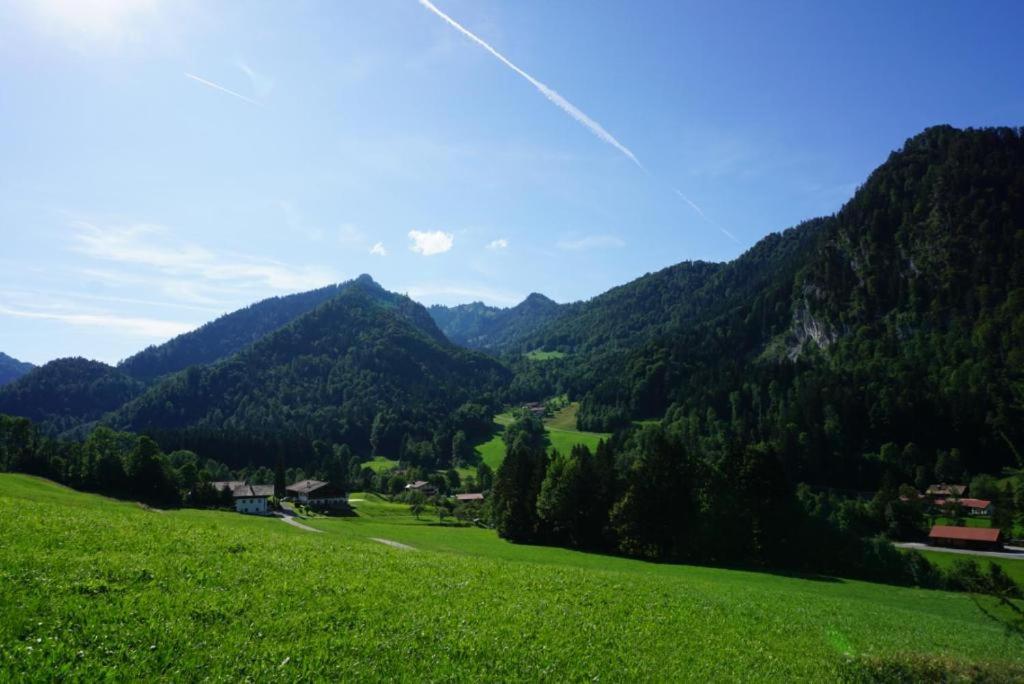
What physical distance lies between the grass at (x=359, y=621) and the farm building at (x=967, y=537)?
6919 centimetres

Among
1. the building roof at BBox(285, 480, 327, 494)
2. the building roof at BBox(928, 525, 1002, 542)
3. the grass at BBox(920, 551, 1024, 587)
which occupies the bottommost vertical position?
the grass at BBox(920, 551, 1024, 587)

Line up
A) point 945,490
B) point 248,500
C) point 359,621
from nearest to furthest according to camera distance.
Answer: point 359,621, point 248,500, point 945,490

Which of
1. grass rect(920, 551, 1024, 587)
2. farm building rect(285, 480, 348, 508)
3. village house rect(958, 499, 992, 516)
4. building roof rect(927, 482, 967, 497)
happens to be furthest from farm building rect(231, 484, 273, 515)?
building roof rect(927, 482, 967, 497)

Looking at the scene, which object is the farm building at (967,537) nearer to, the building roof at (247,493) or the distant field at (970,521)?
the distant field at (970,521)

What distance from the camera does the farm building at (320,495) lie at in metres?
105

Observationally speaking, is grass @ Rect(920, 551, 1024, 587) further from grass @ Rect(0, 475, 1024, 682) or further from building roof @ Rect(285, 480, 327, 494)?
building roof @ Rect(285, 480, 327, 494)

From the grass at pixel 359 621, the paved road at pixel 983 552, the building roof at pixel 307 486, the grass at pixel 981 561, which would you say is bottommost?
the paved road at pixel 983 552

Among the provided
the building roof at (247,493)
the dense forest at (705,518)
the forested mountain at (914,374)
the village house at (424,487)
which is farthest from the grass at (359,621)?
the village house at (424,487)

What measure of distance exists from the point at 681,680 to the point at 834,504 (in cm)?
10672

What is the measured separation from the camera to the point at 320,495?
111 metres

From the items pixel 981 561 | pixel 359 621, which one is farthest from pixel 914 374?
pixel 359 621

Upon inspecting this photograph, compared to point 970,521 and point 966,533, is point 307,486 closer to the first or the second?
point 966,533

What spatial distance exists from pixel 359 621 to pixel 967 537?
103379mm

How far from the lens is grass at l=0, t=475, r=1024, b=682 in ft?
42.7
